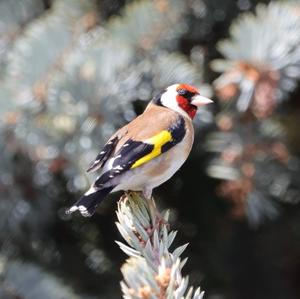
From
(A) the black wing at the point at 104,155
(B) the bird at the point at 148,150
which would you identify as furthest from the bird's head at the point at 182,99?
(A) the black wing at the point at 104,155

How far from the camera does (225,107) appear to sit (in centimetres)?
175

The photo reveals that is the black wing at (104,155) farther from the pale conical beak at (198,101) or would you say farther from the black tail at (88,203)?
the pale conical beak at (198,101)

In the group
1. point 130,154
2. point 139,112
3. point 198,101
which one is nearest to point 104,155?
point 130,154

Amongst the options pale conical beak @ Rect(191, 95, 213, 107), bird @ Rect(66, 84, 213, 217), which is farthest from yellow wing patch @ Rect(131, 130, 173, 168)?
pale conical beak @ Rect(191, 95, 213, 107)

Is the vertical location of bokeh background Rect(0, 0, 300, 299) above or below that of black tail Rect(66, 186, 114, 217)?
below

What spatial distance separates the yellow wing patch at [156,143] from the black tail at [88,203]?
0.41ft

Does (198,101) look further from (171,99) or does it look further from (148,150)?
(148,150)

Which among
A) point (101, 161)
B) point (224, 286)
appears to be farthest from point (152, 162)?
point (224, 286)

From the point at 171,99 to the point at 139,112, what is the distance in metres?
0.11

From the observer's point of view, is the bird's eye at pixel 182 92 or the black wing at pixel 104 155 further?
the bird's eye at pixel 182 92

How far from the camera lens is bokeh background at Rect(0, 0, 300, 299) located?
64.3 inches

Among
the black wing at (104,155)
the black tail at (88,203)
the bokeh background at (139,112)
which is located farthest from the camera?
the bokeh background at (139,112)

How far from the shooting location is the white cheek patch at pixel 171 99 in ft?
5.55

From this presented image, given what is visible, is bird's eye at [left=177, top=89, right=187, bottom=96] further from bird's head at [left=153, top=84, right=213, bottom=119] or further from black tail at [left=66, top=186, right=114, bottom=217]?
black tail at [left=66, top=186, right=114, bottom=217]
